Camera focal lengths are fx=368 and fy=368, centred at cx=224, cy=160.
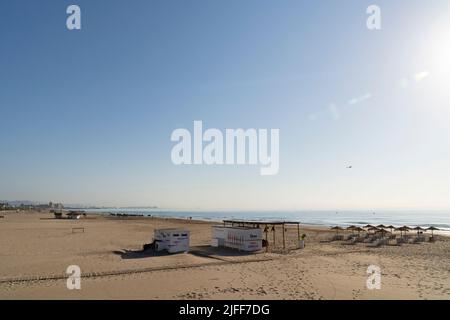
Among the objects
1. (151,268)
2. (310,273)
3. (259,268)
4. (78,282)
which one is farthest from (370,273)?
(78,282)

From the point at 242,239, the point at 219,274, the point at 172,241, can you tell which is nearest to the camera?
the point at 219,274

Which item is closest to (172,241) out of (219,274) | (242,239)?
(242,239)

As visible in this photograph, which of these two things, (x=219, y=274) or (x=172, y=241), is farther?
(x=172, y=241)

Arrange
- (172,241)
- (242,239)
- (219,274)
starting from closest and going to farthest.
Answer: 1. (219,274)
2. (172,241)
3. (242,239)

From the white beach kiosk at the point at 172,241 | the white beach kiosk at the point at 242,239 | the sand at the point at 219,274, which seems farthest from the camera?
the white beach kiosk at the point at 242,239

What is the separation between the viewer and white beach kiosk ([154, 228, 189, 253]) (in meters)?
19.3

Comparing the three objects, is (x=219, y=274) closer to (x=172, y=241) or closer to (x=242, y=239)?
(x=172, y=241)

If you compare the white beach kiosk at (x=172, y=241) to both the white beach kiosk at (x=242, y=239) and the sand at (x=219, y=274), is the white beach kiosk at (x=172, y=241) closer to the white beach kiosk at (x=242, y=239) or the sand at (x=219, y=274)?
the sand at (x=219, y=274)

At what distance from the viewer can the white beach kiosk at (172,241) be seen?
63.2ft

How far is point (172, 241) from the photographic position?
19.3 metres

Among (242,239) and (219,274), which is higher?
(242,239)

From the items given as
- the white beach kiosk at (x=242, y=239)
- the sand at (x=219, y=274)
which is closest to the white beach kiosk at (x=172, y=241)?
the sand at (x=219, y=274)

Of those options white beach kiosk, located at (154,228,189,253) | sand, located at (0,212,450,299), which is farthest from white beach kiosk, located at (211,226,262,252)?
white beach kiosk, located at (154,228,189,253)
